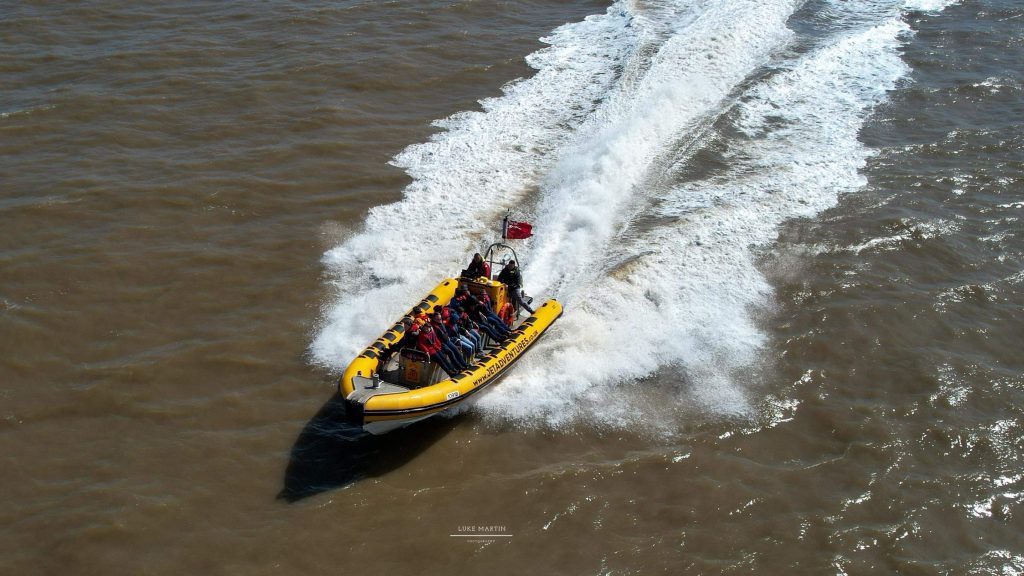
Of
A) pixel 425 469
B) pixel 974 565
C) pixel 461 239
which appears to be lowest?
pixel 974 565

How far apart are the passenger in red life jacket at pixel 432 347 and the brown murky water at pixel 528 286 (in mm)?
869

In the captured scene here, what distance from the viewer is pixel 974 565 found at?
360 inches

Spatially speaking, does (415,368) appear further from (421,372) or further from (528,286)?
(528,286)

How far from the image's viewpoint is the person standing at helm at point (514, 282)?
12.7m

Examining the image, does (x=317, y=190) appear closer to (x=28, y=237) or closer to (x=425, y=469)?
(x=28, y=237)

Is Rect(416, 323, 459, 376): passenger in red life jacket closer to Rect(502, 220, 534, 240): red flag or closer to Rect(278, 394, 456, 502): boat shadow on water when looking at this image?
Rect(278, 394, 456, 502): boat shadow on water

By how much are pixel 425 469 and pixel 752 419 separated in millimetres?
4421

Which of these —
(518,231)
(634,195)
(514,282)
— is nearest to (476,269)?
(514,282)

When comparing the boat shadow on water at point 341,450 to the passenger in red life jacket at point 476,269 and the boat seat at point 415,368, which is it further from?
the passenger in red life jacket at point 476,269

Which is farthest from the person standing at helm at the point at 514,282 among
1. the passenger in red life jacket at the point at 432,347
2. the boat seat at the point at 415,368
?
the boat seat at the point at 415,368

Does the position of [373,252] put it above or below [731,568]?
above

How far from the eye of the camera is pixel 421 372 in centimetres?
1098

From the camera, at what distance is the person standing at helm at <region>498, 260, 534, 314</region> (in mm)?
12742

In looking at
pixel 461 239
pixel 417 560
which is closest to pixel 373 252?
pixel 461 239
